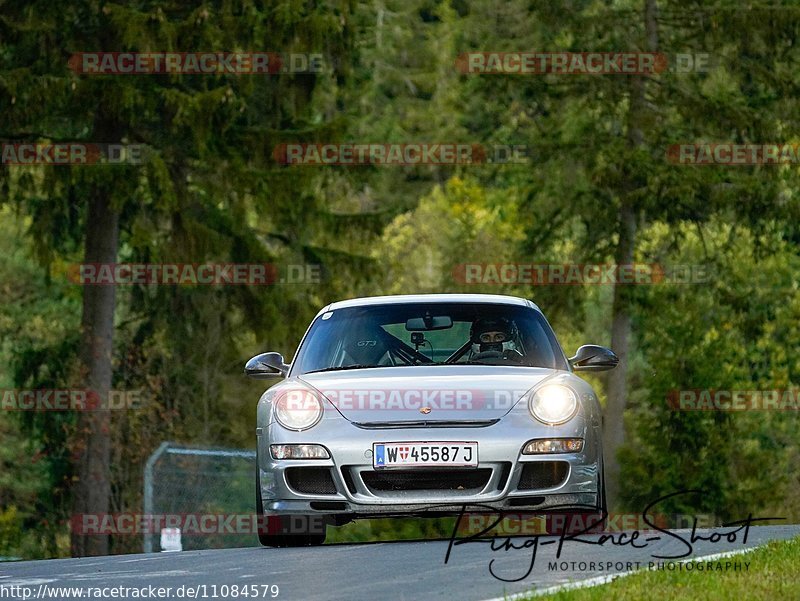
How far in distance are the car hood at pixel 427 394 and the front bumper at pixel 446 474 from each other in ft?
0.27

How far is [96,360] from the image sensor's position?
26.9 metres

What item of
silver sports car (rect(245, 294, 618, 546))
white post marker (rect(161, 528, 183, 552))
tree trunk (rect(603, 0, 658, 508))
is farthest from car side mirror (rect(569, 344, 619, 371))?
tree trunk (rect(603, 0, 658, 508))

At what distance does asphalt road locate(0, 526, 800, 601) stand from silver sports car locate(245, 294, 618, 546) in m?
0.30

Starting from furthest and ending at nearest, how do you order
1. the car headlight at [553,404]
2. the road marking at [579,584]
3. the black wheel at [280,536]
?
1. the black wheel at [280,536]
2. the car headlight at [553,404]
3. the road marking at [579,584]

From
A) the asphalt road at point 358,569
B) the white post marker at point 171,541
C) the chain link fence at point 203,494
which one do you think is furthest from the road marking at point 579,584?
the chain link fence at point 203,494

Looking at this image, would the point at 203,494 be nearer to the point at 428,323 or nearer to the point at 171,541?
the point at 171,541

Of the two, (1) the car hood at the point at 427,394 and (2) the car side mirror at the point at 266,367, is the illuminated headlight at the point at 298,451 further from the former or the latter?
(2) the car side mirror at the point at 266,367

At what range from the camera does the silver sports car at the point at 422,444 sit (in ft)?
31.5

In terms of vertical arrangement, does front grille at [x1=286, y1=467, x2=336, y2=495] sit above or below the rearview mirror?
below

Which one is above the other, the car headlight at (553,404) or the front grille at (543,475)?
the car headlight at (553,404)

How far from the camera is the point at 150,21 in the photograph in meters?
24.8

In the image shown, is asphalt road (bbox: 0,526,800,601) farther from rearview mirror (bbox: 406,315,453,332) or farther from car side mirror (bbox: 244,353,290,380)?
rearview mirror (bbox: 406,315,453,332)

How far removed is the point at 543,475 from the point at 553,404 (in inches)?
16.3

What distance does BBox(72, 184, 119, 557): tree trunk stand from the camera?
1043 inches
